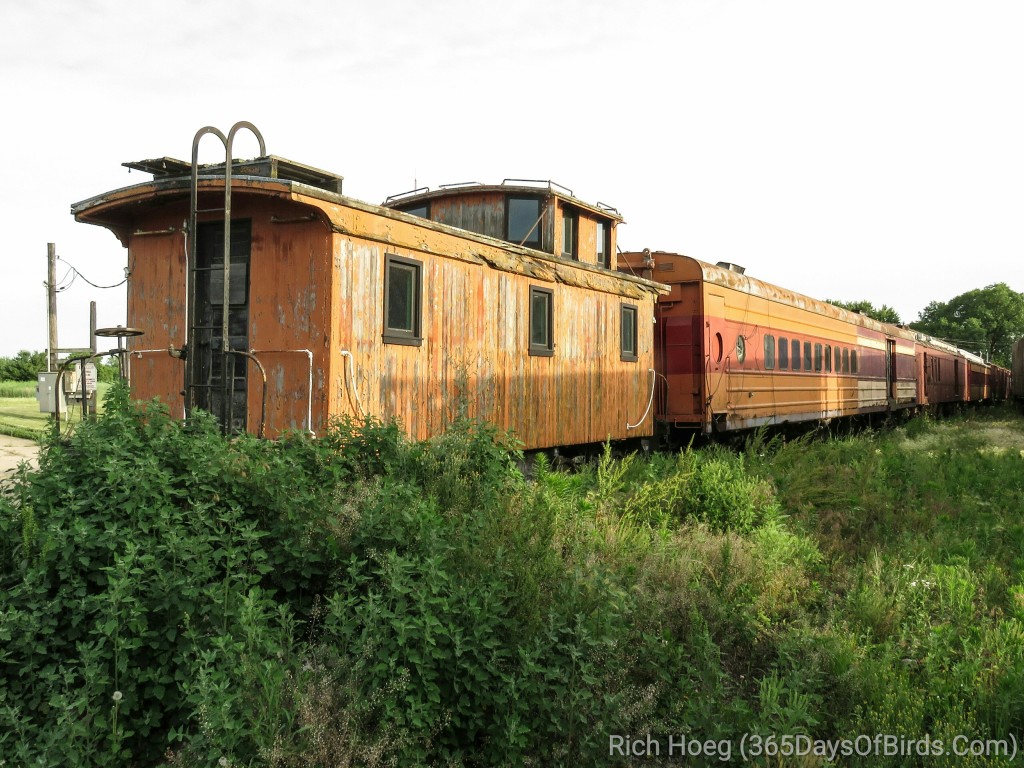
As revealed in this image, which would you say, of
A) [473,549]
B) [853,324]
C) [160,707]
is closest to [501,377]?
[473,549]

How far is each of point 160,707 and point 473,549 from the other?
→ 1926 mm

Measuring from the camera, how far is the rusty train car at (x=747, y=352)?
12805mm

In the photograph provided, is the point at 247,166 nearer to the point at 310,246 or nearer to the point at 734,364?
the point at 310,246

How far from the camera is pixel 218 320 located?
790cm

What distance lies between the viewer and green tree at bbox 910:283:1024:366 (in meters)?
71.9

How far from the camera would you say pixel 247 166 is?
7785mm

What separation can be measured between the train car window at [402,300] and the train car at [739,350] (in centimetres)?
596

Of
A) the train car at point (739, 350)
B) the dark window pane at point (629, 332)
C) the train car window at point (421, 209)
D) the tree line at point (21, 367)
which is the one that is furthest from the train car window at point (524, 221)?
the tree line at point (21, 367)

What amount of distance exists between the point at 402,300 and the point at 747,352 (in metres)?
8.11

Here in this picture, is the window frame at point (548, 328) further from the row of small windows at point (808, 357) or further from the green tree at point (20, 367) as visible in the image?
the green tree at point (20, 367)

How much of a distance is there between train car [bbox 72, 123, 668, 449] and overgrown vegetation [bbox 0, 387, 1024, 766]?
48.8 inches

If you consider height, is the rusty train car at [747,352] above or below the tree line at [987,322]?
below

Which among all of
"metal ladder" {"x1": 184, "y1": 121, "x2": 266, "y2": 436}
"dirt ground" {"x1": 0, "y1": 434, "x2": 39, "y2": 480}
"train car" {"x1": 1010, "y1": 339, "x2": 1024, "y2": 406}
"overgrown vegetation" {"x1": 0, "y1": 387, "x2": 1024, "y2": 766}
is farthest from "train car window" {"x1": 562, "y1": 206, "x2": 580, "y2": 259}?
"train car" {"x1": 1010, "y1": 339, "x2": 1024, "y2": 406}

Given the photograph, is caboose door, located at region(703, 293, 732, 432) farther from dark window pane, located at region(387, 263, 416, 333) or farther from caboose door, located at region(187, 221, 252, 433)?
caboose door, located at region(187, 221, 252, 433)
